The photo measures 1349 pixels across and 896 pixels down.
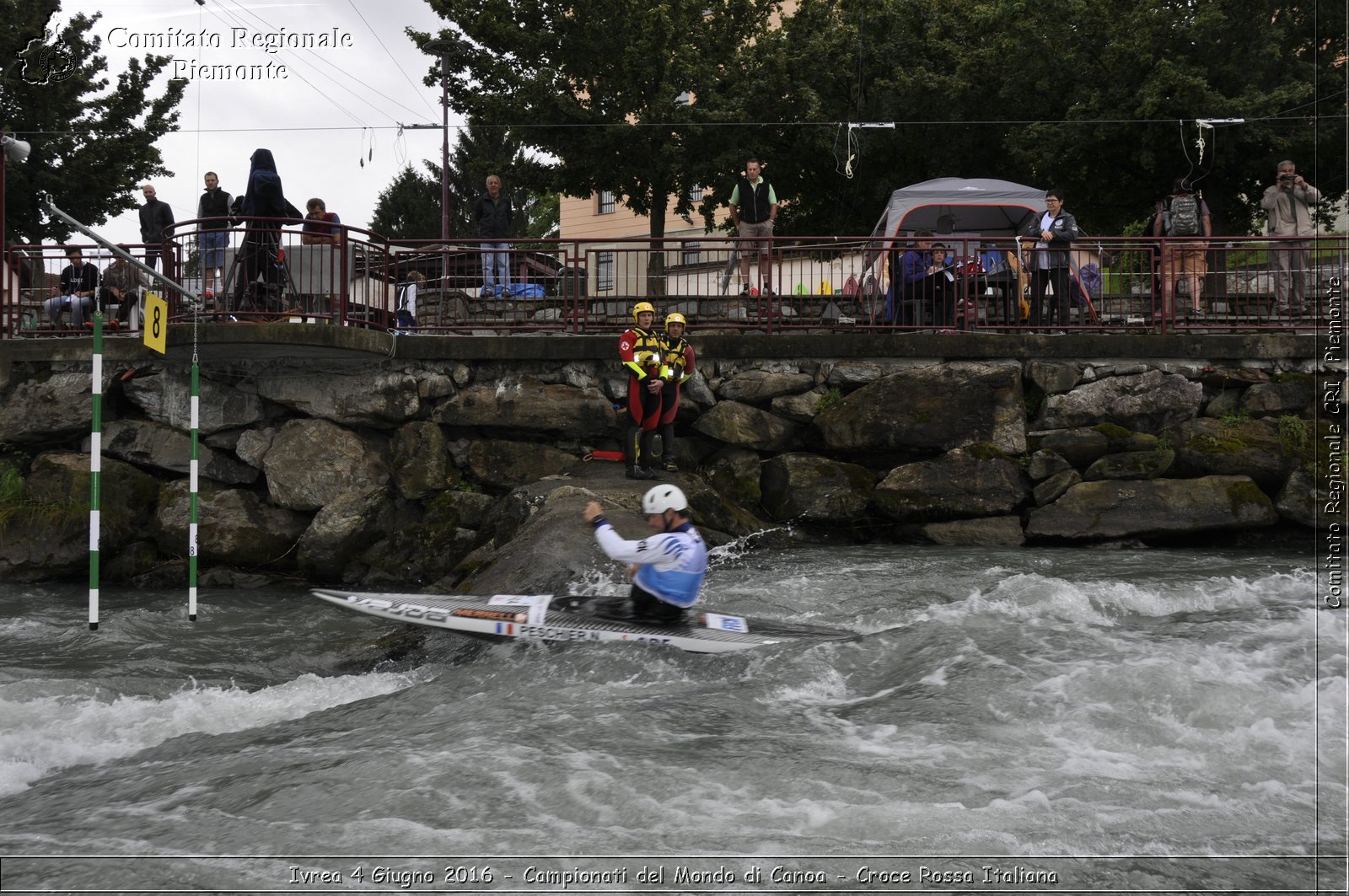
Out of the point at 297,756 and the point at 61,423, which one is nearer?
the point at 297,756

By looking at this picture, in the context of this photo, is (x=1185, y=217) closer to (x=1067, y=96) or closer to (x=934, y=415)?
(x=934, y=415)

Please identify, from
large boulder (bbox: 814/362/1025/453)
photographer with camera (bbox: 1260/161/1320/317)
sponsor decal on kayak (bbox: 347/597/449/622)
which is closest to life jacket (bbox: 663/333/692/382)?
large boulder (bbox: 814/362/1025/453)

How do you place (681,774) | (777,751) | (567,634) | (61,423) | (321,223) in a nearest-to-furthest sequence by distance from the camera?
(681,774) → (777,751) → (567,634) → (321,223) → (61,423)

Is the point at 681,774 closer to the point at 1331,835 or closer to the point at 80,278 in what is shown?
the point at 1331,835

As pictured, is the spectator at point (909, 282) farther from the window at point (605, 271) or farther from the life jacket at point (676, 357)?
the window at point (605, 271)

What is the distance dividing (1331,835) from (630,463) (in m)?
7.94

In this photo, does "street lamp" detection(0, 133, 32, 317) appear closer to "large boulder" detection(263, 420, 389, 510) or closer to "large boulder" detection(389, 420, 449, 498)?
"large boulder" detection(263, 420, 389, 510)

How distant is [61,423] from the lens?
12.9 meters

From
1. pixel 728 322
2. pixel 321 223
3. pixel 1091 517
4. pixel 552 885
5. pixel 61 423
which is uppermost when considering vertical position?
pixel 321 223

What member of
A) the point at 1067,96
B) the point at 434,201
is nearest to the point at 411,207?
the point at 434,201

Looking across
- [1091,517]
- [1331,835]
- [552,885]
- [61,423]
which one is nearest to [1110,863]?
[1331,835]

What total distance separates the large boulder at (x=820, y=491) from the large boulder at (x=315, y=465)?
4.40 m

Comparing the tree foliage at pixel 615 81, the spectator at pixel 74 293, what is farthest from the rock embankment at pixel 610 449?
the tree foliage at pixel 615 81

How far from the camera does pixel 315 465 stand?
1255 centimetres
